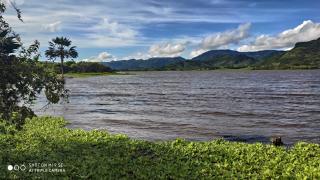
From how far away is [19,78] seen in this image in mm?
19656

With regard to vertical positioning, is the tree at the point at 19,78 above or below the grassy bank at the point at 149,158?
above

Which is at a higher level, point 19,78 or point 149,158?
point 19,78

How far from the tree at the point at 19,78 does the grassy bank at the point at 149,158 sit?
6.99 ft

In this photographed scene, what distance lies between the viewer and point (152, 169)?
21.9 metres

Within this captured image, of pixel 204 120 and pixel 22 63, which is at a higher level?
pixel 22 63

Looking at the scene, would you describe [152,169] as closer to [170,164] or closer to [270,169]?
[170,164]

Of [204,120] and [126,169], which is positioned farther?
[204,120]

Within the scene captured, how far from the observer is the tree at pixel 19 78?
19.5 meters

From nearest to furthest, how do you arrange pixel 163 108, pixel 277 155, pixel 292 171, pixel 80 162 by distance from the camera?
pixel 292 171
pixel 80 162
pixel 277 155
pixel 163 108

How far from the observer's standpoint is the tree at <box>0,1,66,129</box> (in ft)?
64.0

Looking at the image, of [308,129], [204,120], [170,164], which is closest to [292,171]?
[170,164]

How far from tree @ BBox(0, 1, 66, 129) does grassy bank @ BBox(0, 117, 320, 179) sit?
6.99 feet

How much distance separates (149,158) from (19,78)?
362 inches

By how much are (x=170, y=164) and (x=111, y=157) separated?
3799 mm
